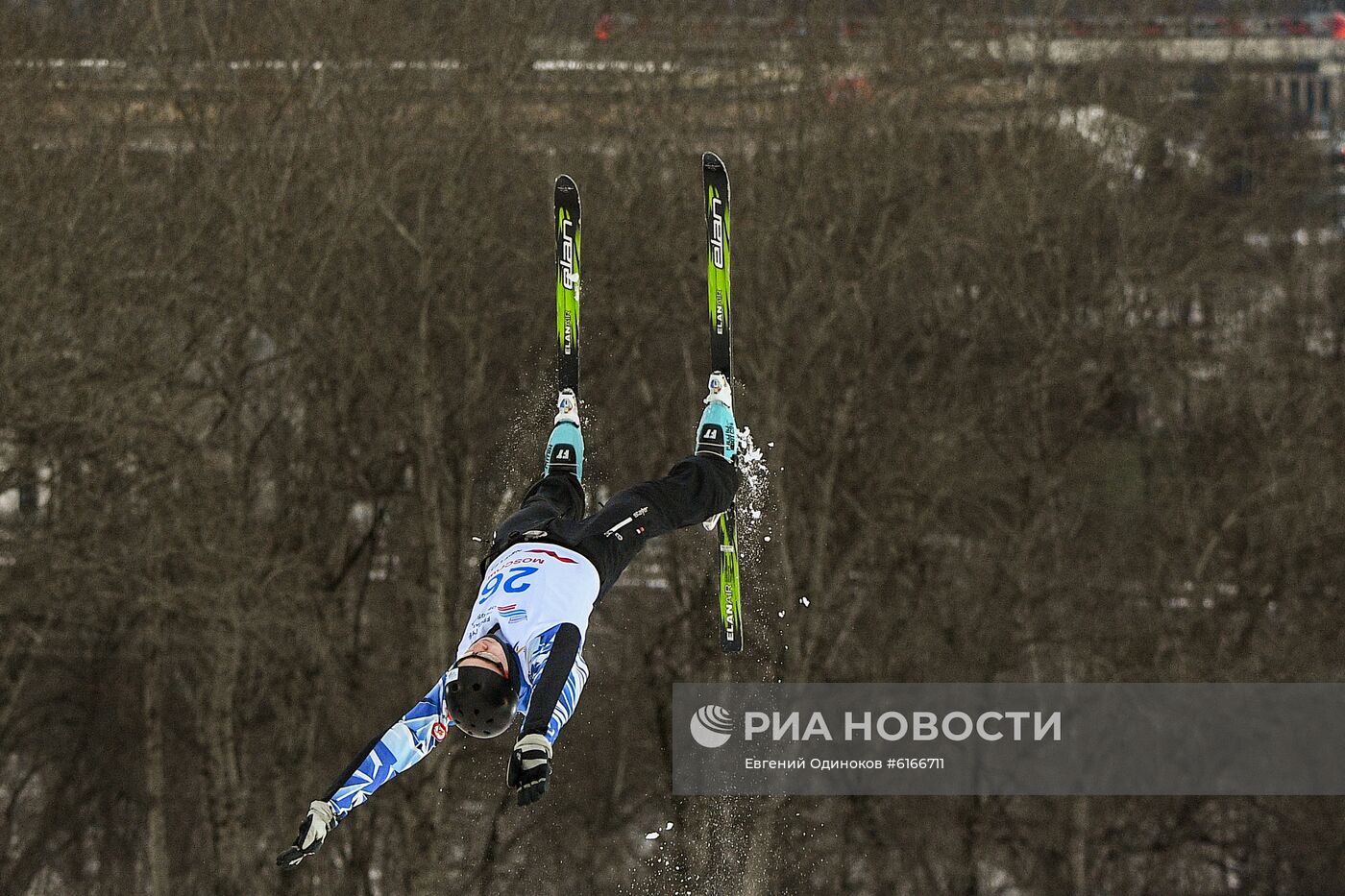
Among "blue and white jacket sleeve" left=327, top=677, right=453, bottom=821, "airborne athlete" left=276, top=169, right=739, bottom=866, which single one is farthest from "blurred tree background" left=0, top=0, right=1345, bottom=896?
"blue and white jacket sleeve" left=327, top=677, right=453, bottom=821

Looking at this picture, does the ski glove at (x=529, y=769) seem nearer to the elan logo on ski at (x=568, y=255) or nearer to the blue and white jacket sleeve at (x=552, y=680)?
the blue and white jacket sleeve at (x=552, y=680)

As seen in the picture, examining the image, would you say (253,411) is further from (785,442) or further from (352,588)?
(785,442)

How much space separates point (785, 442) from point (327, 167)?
6.58m

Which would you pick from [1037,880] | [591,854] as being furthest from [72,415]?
[1037,880]

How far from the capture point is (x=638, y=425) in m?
24.5

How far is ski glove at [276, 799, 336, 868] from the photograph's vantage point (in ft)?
24.4

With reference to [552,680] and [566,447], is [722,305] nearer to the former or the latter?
[566,447]

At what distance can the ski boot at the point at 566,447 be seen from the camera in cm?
1048

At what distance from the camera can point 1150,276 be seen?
84.4ft

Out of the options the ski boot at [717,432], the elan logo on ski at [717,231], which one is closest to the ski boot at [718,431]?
the ski boot at [717,432]

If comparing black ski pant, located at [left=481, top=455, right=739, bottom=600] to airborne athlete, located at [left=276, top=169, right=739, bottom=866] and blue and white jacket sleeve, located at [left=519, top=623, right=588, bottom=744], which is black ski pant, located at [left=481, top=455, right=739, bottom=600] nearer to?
airborne athlete, located at [left=276, top=169, right=739, bottom=866]

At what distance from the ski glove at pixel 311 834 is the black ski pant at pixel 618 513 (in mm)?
1846

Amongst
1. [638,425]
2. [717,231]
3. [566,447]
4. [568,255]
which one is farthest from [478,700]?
[638,425]

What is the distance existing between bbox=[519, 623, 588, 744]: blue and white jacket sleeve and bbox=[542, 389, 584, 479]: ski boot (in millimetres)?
1859
